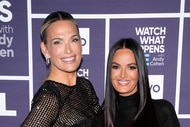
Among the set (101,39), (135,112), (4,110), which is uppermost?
(101,39)

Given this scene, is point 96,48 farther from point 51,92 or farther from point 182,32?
point 51,92

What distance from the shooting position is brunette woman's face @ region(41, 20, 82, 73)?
1.31 meters

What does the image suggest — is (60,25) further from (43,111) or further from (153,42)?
(153,42)

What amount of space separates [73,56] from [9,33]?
30.0 inches

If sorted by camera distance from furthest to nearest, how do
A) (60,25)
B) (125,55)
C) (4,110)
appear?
(4,110)
(125,55)
(60,25)

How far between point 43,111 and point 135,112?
1.76 feet

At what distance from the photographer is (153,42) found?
1.91 m

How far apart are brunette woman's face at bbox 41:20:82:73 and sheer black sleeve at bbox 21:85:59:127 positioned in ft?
0.63

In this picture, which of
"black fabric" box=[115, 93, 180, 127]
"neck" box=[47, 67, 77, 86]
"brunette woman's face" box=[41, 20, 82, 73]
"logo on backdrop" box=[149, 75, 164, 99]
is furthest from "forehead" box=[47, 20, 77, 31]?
"logo on backdrop" box=[149, 75, 164, 99]

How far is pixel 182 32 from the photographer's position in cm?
188

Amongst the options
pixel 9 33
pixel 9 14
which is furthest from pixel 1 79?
pixel 9 14

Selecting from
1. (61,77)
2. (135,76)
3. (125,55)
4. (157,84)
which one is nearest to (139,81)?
(135,76)

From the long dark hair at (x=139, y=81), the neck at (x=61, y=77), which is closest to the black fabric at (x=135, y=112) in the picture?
the long dark hair at (x=139, y=81)

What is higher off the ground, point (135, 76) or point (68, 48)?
point (68, 48)
